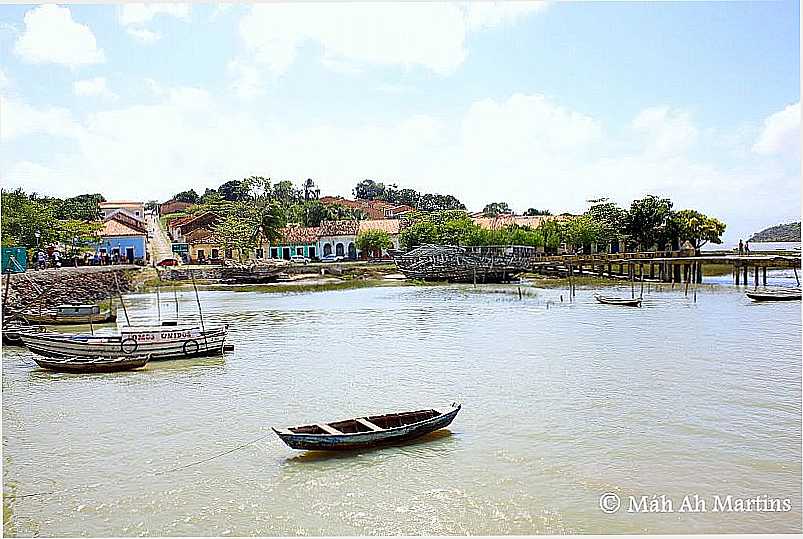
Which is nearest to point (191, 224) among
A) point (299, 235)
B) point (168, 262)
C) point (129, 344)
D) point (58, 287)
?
point (299, 235)

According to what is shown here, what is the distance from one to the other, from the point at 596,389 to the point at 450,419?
3.00 meters

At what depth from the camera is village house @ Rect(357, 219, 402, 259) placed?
134 feet

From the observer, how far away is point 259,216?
123 ft

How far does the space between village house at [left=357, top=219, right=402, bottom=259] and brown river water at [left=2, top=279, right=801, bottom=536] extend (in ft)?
87.5

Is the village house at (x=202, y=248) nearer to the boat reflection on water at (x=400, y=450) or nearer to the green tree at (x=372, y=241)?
the green tree at (x=372, y=241)

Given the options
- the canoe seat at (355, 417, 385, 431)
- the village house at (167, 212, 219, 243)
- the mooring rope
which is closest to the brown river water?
the mooring rope

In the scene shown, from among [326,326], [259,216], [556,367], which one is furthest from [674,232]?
[556,367]

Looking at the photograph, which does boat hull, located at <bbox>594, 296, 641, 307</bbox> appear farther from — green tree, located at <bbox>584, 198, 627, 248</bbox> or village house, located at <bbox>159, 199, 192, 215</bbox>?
village house, located at <bbox>159, 199, 192, 215</bbox>

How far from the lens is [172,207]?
57.1 m

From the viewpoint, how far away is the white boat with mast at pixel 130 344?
35.5 ft

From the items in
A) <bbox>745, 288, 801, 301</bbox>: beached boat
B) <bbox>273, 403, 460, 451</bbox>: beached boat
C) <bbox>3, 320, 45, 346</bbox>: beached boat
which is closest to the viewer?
<bbox>273, 403, 460, 451</bbox>: beached boat

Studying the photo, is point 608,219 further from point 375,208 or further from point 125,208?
point 125,208

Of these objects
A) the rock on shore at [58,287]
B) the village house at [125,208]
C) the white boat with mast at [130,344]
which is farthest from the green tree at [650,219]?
the village house at [125,208]

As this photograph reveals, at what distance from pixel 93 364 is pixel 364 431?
546 cm
